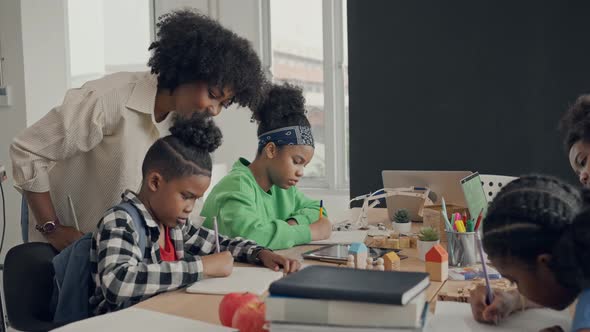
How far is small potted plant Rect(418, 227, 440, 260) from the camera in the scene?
1761 millimetres

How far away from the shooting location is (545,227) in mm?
988

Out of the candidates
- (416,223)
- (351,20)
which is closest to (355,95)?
(351,20)

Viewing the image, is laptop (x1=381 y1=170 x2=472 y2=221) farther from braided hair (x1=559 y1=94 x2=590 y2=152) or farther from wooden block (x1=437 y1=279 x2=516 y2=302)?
wooden block (x1=437 y1=279 x2=516 y2=302)

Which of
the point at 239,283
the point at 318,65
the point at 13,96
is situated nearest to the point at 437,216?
the point at 239,283

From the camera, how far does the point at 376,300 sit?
0.92 meters

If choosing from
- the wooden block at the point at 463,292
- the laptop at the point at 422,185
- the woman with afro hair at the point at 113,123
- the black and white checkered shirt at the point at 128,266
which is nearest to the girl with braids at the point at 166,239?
the black and white checkered shirt at the point at 128,266

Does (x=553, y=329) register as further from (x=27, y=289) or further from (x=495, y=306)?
(x=27, y=289)

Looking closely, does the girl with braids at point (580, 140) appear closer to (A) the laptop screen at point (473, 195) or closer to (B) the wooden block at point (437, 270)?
(A) the laptop screen at point (473, 195)

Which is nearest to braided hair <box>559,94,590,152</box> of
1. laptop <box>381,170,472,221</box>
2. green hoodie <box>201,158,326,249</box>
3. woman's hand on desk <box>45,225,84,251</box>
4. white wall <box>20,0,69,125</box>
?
laptop <box>381,170,472,221</box>

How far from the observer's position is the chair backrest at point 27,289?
1.61 metres

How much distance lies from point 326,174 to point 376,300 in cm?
361

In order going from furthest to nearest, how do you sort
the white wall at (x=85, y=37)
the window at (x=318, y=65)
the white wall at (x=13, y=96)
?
1. the white wall at (x=85, y=37)
2. the window at (x=318, y=65)
3. the white wall at (x=13, y=96)

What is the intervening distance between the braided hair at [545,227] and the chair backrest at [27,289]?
1.11 m

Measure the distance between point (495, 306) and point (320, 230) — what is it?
0.94m
